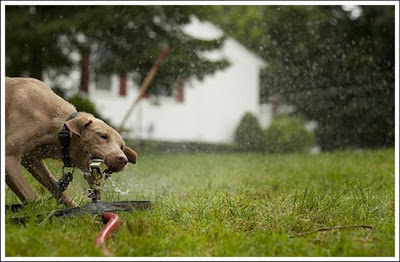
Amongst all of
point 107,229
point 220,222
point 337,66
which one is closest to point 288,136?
point 337,66

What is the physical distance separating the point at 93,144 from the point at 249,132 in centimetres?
1257

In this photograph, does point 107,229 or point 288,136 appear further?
point 288,136

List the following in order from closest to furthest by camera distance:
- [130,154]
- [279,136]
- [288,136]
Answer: [130,154] < [288,136] < [279,136]

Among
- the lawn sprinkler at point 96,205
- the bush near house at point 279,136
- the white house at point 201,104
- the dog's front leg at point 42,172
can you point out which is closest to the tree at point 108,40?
the bush near house at point 279,136

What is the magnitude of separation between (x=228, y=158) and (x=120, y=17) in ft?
14.4

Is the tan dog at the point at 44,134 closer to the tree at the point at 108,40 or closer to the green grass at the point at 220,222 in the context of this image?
the green grass at the point at 220,222

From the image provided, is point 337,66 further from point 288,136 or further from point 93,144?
point 93,144

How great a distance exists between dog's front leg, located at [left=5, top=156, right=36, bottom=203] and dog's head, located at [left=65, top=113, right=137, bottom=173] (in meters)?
Result: 0.37

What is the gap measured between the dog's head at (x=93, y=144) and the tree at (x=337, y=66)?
10.9 m

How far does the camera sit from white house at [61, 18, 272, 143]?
17953 millimetres

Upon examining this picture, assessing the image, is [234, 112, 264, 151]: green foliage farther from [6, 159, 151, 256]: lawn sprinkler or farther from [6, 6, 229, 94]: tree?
[6, 159, 151, 256]: lawn sprinkler

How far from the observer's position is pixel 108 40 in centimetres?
1309

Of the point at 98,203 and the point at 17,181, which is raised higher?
the point at 17,181

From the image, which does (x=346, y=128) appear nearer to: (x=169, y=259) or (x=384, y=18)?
(x=384, y=18)
